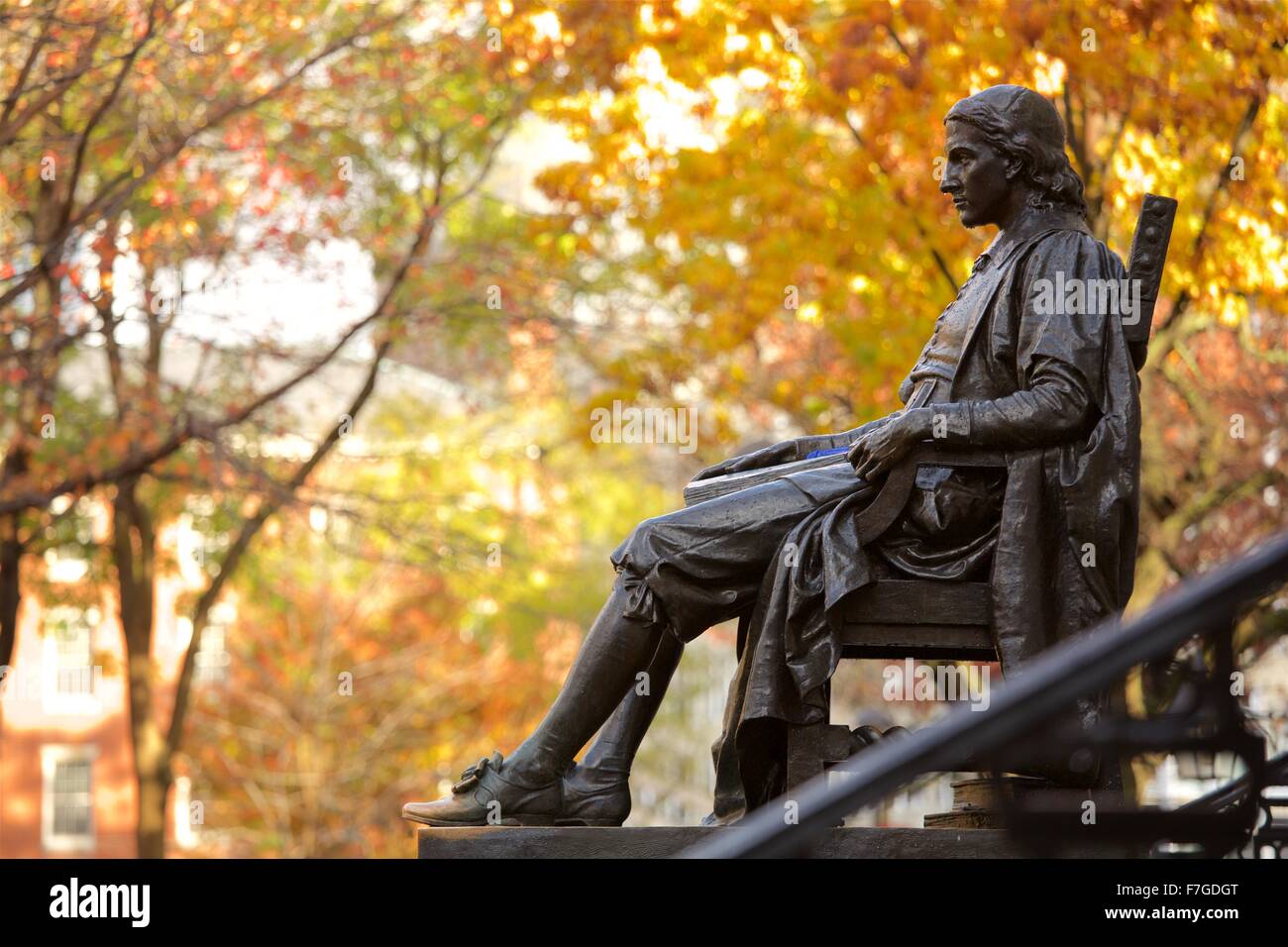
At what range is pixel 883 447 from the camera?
5.45m

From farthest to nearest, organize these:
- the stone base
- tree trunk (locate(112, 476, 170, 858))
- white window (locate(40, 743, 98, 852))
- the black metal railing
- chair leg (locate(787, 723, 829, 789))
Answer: white window (locate(40, 743, 98, 852))
tree trunk (locate(112, 476, 170, 858))
chair leg (locate(787, 723, 829, 789))
the stone base
the black metal railing

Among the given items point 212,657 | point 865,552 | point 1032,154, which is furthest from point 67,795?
point 1032,154

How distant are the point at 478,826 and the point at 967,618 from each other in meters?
1.54

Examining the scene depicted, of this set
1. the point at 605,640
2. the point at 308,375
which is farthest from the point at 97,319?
the point at 605,640

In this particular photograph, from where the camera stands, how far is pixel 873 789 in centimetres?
254

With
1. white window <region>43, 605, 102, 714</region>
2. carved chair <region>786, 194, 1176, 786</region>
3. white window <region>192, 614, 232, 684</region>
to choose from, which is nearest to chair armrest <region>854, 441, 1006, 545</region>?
carved chair <region>786, 194, 1176, 786</region>

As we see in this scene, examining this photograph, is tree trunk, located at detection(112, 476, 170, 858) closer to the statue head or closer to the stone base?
the stone base

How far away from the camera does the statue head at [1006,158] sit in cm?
574

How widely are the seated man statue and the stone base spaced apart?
5.3 inches

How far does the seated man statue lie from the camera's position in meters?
5.34

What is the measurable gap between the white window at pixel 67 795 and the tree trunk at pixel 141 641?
62.6ft

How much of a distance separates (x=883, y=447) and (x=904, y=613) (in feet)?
1.61
